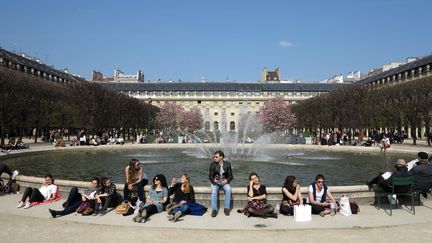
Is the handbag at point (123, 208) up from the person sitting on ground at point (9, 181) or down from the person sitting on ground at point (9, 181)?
down

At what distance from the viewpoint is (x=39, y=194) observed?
10.2 metres

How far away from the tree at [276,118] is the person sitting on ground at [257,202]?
69.0 metres

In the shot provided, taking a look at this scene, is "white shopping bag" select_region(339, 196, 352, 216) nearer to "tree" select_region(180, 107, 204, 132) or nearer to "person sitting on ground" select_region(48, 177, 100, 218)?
"person sitting on ground" select_region(48, 177, 100, 218)

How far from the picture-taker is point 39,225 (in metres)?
8.11

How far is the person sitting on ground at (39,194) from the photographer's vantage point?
32.2 feet

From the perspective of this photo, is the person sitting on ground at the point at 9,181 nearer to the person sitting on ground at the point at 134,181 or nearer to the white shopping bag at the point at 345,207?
the person sitting on ground at the point at 134,181

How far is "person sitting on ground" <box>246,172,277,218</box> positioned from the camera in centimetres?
888

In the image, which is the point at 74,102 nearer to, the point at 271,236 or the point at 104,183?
the point at 104,183

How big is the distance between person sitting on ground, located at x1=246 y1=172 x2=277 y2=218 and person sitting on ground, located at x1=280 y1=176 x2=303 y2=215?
0.41m

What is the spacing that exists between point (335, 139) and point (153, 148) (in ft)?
58.4

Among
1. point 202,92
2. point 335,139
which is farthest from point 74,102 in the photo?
point 202,92

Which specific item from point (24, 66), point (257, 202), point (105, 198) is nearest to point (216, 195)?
point (257, 202)

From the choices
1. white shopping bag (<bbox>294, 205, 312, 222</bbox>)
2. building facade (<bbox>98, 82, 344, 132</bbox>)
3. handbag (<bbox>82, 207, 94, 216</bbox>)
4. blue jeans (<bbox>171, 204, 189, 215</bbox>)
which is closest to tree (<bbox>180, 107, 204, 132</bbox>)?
building facade (<bbox>98, 82, 344, 132</bbox>)

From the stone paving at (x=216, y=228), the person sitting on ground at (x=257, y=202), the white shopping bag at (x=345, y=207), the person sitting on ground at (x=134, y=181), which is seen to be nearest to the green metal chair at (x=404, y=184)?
the stone paving at (x=216, y=228)
